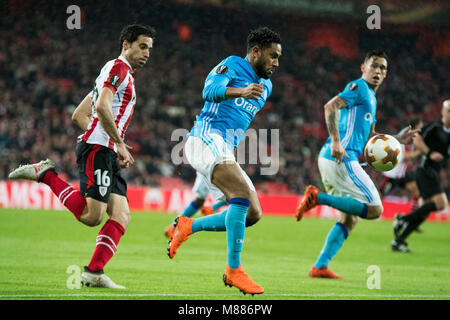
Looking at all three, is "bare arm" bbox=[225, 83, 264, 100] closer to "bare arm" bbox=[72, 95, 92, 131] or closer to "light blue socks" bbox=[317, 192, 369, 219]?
"bare arm" bbox=[72, 95, 92, 131]

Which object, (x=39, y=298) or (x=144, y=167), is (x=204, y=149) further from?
(x=144, y=167)

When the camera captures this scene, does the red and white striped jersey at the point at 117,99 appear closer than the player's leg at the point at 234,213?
No

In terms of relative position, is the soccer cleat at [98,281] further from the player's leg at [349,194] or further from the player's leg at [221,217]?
the player's leg at [349,194]

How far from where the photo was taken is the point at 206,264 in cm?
769

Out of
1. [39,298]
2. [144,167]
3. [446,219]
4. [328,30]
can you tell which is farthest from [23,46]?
[39,298]

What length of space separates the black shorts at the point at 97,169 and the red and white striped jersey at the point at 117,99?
0.07 metres

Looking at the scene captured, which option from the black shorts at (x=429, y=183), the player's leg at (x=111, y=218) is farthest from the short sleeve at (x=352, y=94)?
the black shorts at (x=429, y=183)

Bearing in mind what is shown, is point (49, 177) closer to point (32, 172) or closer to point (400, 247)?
point (32, 172)

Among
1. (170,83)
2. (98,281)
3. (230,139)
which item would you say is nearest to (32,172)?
(98,281)

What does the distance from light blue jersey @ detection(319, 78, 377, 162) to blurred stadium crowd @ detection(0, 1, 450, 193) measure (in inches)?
467

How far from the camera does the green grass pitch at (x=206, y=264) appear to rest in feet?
17.3

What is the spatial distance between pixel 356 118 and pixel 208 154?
2584 millimetres

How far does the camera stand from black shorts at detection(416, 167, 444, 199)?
1124 centimetres

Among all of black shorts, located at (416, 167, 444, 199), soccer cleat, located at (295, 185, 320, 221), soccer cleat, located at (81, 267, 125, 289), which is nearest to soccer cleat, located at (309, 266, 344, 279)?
soccer cleat, located at (295, 185, 320, 221)
